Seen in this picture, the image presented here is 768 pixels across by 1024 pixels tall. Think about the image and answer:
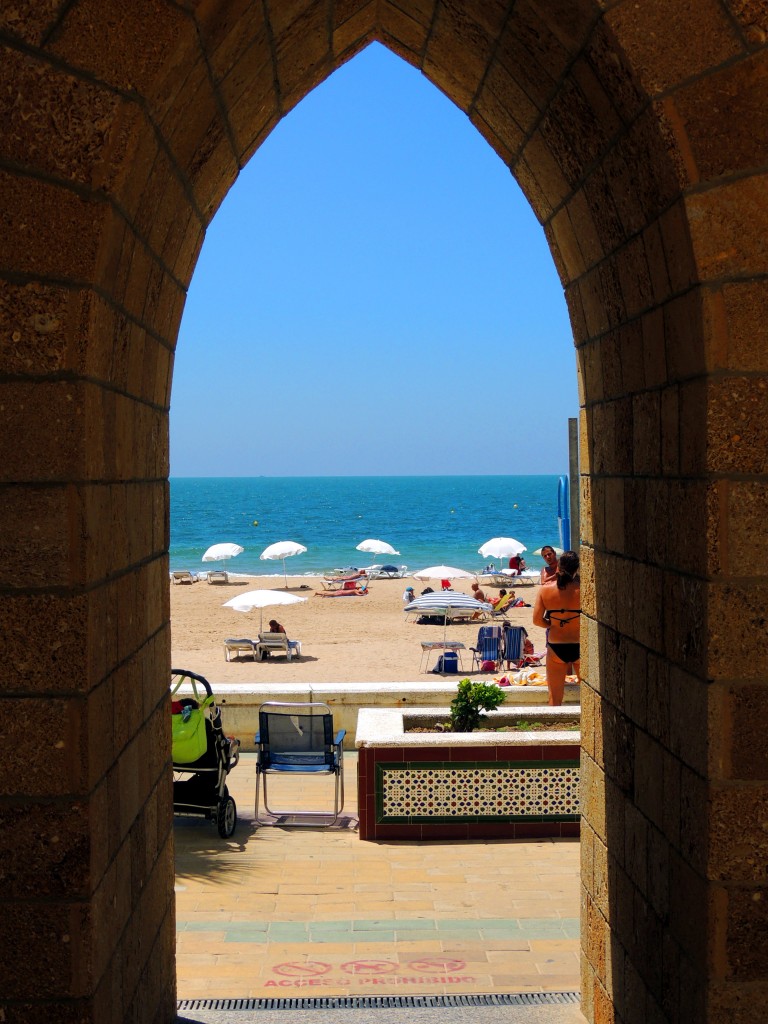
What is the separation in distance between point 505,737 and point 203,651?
14790mm

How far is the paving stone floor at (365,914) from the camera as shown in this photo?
485 centimetres

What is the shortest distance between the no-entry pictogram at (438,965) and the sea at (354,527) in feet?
138

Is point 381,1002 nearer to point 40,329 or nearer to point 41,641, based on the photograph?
point 41,641

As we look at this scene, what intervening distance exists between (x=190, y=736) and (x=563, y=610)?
3.12 metres

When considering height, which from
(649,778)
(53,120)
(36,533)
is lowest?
(649,778)

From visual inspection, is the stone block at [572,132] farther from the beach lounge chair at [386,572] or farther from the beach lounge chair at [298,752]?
the beach lounge chair at [386,572]

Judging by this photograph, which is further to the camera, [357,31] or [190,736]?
[190,736]

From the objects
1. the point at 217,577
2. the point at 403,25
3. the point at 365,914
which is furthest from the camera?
the point at 217,577

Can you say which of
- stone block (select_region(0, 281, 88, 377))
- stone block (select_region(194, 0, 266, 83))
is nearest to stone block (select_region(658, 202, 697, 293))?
stone block (select_region(194, 0, 266, 83))

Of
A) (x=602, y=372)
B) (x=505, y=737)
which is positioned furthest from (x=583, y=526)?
(x=505, y=737)

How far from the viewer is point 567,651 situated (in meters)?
8.49

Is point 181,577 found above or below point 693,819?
below

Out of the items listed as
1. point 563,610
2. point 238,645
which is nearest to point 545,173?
point 563,610

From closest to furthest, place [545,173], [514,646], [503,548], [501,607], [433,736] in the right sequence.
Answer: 1. [545,173]
2. [433,736]
3. [514,646]
4. [501,607]
5. [503,548]
